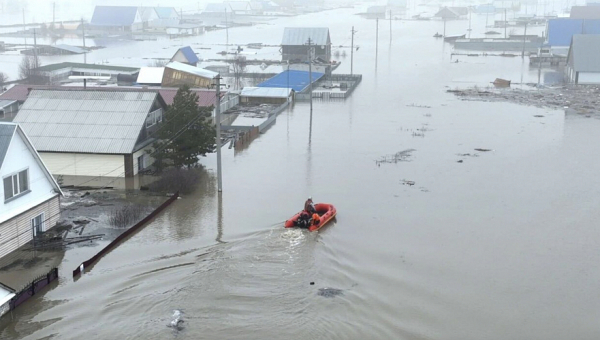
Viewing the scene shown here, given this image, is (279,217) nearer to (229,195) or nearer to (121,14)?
(229,195)

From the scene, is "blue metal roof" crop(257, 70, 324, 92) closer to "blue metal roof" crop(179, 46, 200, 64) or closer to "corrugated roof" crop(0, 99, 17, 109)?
"blue metal roof" crop(179, 46, 200, 64)

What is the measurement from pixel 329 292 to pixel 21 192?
3.89m

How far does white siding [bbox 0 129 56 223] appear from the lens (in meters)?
8.22

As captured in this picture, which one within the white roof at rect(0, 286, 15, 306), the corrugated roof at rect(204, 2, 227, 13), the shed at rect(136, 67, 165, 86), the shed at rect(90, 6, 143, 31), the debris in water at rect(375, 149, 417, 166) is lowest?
the white roof at rect(0, 286, 15, 306)

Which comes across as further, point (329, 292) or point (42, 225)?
point (42, 225)

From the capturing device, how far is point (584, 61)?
25.1 m

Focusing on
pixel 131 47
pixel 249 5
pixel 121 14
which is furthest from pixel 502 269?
pixel 249 5

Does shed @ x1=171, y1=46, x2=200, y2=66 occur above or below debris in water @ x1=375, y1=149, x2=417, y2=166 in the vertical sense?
above

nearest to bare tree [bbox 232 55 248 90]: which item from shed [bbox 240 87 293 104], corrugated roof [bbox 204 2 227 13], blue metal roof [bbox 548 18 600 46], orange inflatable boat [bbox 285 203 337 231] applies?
shed [bbox 240 87 293 104]

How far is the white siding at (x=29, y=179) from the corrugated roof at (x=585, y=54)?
2041 cm

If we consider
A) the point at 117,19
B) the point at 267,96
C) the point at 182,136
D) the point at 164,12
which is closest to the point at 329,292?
the point at 182,136

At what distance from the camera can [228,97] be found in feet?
65.3

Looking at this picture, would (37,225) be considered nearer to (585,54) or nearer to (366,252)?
(366,252)

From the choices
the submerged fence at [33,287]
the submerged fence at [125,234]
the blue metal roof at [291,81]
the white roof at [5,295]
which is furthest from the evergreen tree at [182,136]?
the blue metal roof at [291,81]
